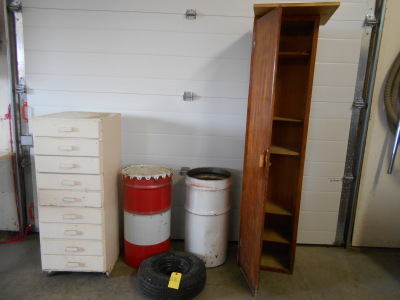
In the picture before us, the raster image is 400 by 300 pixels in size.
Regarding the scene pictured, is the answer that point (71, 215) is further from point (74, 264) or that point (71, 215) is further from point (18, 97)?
point (18, 97)

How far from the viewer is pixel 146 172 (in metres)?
2.35

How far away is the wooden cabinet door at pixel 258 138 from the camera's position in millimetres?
1846

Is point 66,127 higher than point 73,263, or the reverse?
point 66,127

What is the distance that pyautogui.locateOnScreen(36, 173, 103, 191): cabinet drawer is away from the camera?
2.04 metres

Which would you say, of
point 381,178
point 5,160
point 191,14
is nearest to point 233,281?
point 381,178

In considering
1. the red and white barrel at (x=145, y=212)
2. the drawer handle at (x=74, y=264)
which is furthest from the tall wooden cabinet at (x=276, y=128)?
the drawer handle at (x=74, y=264)

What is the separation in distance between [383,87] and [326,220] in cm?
135

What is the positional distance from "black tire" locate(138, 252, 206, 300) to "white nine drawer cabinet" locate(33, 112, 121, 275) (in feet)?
1.25

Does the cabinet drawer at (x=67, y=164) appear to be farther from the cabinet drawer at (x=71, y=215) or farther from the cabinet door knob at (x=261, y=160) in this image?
the cabinet door knob at (x=261, y=160)

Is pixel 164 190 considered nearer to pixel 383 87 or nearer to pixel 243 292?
pixel 243 292

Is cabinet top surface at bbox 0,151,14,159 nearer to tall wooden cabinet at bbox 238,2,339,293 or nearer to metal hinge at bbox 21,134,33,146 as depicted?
metal hinge at bbox 21,134,33,146

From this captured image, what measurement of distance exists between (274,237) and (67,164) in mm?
1770

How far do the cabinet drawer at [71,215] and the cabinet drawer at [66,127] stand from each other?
56 cm

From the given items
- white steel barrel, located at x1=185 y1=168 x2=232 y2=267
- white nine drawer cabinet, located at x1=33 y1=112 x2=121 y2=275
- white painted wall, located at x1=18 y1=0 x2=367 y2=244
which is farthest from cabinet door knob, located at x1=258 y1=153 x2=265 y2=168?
white nine drawer cabinet, located at x1=33 y1=112 x2=121 y2=275
